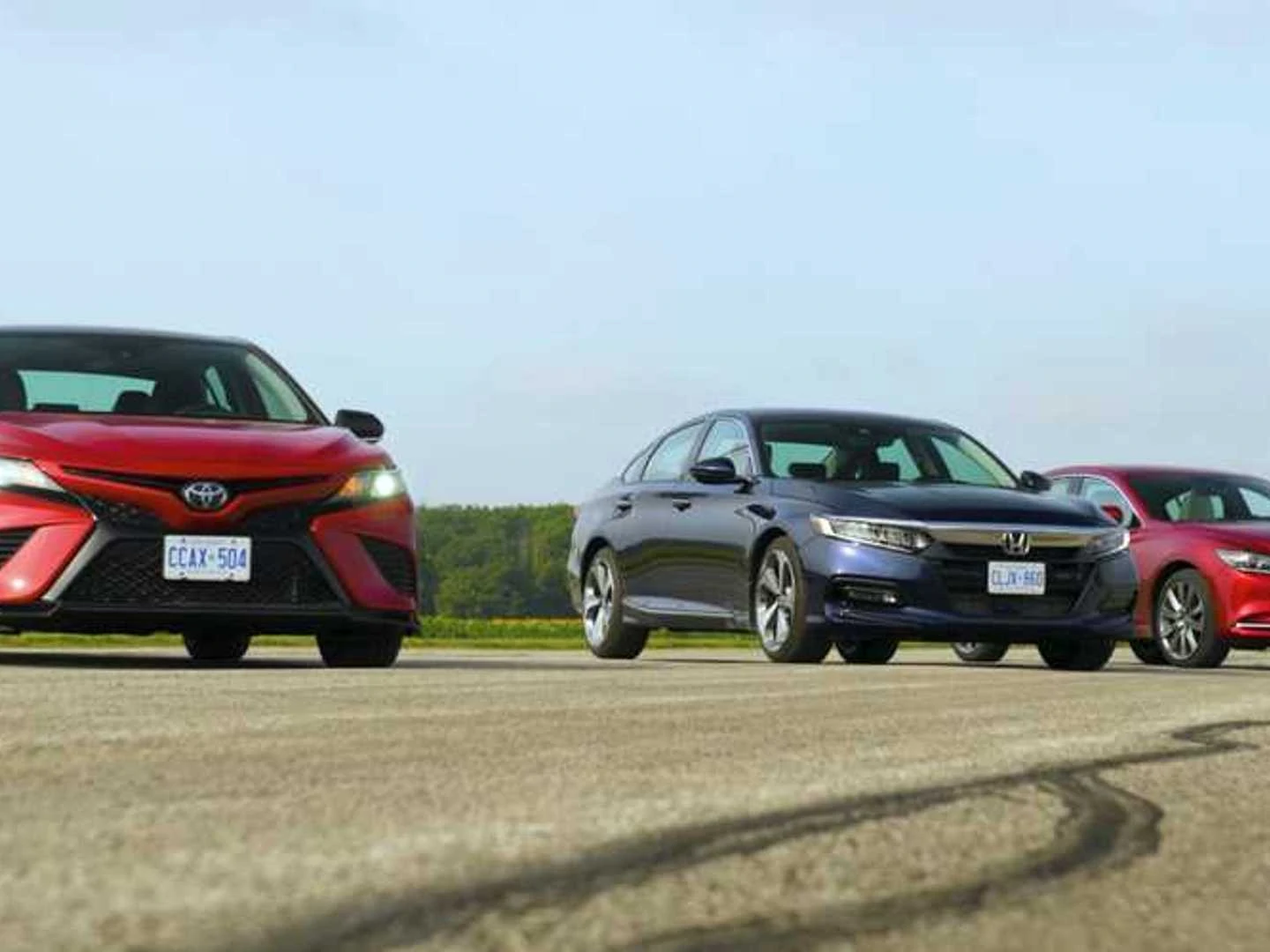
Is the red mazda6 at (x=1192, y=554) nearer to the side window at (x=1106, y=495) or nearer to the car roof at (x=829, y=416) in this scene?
the side window at (x=1106, y=495)

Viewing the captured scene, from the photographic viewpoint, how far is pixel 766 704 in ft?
22.9

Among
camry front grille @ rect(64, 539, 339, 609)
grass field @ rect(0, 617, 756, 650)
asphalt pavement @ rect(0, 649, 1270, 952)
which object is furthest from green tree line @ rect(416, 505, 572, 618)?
asphalt pavement @ rect(0, 649, 1270, 952)

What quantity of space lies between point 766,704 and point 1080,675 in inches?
163

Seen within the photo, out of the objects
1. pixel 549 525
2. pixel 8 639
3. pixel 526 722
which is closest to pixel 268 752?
pixel 526 722

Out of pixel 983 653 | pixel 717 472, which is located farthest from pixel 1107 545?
pixel 983 653

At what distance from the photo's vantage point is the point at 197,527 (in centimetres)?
952

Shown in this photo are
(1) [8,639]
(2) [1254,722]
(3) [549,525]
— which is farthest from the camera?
(3) [549,525]

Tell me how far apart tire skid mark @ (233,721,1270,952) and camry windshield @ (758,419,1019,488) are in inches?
346

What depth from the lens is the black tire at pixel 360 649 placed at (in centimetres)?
1044

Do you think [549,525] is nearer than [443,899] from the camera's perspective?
No

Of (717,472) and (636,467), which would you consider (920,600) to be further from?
(636,467)

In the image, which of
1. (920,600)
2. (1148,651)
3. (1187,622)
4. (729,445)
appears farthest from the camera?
(1148,651)

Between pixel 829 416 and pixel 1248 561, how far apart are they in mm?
3240

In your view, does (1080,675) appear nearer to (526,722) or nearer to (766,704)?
(766,704)
